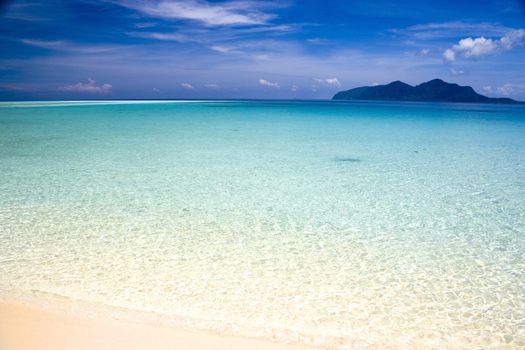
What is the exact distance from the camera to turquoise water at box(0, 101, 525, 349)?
2.51m

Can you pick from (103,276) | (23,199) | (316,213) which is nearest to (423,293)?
(316,213)

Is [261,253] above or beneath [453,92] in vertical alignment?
beneath

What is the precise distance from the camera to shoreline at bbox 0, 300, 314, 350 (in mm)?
2113

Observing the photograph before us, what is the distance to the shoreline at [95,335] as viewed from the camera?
2113 mm

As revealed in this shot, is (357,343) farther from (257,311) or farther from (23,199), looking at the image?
(23,199)

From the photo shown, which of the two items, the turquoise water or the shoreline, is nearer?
the shoreline

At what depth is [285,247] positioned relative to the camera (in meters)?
3.72

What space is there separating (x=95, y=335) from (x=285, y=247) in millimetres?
1949

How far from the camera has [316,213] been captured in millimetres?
4785

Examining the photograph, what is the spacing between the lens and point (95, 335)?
2215 millimetres

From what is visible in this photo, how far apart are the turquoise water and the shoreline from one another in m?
0.13

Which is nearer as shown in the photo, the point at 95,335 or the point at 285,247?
the point at 95,335

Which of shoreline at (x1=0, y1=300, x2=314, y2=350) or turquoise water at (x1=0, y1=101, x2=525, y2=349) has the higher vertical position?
turquoise water at (x1=0, y1=101, x2=525, y2=349)

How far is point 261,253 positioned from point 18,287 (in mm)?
1966
